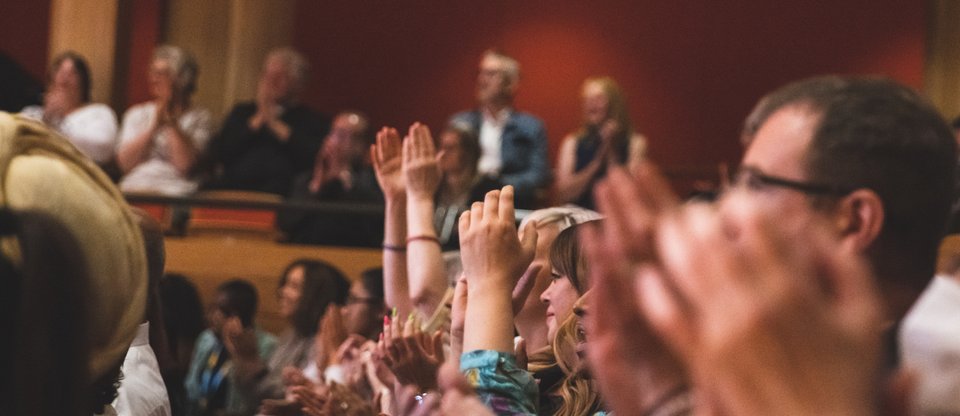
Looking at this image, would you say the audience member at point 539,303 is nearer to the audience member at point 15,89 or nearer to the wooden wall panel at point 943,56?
the audience member at point 15,89

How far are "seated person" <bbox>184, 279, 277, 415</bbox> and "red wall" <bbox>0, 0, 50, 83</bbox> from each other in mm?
5202

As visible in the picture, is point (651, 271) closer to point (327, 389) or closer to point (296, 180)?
point (327, 389)

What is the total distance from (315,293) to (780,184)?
3772mm

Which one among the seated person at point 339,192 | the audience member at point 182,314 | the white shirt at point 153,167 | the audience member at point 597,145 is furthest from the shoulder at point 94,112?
the audience member at point 597,145

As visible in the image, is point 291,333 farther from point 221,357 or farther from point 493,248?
point 493,248

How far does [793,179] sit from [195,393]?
159 inches

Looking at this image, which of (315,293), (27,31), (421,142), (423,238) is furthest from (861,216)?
(27,31)

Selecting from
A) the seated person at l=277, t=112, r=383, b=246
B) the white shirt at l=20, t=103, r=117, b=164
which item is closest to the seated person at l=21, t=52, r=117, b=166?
the white shirt at l=20, t=103, r=117, b=164

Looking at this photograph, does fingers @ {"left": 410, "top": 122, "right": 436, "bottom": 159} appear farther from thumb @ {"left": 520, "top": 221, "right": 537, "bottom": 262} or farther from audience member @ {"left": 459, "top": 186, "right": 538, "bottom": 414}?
audience member @ {"left": 459, "top": 186, "right": 538, "bottom": 414}

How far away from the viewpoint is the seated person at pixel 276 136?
256 inches

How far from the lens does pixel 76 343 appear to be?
3.51 feet

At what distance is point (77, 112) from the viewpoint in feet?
21.2

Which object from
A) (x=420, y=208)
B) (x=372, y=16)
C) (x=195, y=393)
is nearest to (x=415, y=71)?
(x=372, y=16)

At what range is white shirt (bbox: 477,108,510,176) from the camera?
6614 mm
